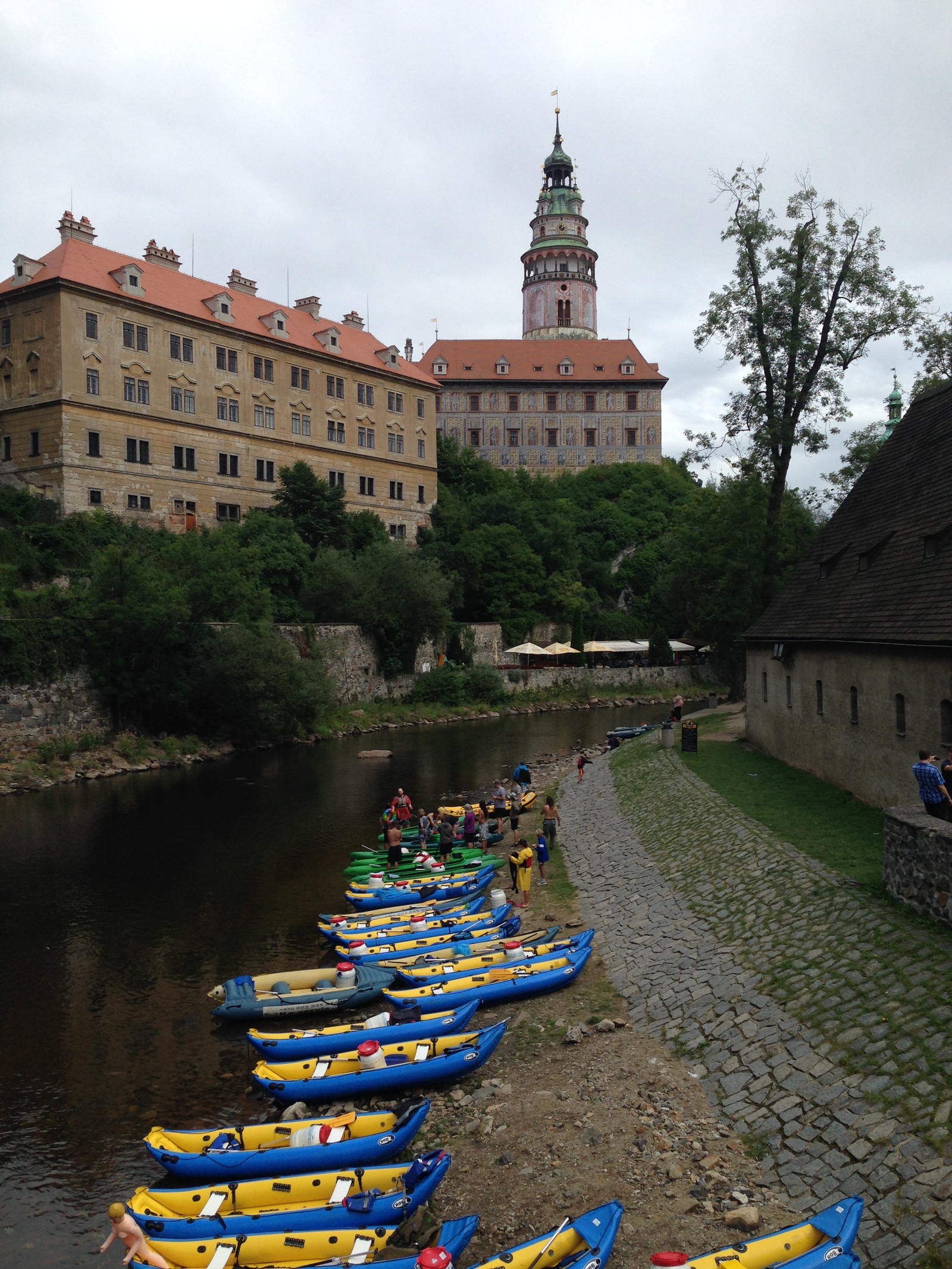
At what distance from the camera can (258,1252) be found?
945 centimetres

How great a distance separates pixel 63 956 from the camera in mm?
18562

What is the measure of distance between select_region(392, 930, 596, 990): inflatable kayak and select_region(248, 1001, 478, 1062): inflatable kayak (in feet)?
5.67

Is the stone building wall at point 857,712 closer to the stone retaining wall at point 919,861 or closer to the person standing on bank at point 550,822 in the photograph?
the stone retaining wall at point 919,861

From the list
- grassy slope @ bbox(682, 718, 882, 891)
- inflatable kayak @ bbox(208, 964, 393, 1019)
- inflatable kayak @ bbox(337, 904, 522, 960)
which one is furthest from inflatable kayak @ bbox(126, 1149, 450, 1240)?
grassy slope @ bbox(682, 718, 882, 891)

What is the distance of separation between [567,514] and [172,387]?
120 ft

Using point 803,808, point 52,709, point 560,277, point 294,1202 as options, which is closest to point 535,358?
point 560,277

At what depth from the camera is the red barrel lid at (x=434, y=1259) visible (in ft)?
28.2

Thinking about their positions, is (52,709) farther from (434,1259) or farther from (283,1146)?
(434,1259)

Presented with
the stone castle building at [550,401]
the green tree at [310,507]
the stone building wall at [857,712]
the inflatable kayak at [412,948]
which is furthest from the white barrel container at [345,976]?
the stone castle building at [550,401]

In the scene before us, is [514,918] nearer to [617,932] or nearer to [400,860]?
[617,932]

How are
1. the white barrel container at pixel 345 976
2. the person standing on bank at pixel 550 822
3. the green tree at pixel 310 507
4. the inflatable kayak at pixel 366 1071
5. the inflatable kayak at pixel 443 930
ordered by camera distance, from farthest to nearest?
the green tree at pixel 310 507 → the person standing on bank at pixel 550 822 → the inflatable kayak at pixel 443 930 → the white barrel container at pixel 345 976 → the inflatable kayak at pixel 366 1071

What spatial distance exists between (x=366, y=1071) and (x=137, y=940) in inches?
337

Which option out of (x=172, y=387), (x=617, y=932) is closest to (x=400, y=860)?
(x=617, y=932)

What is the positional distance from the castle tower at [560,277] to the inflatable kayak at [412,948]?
97216mm
